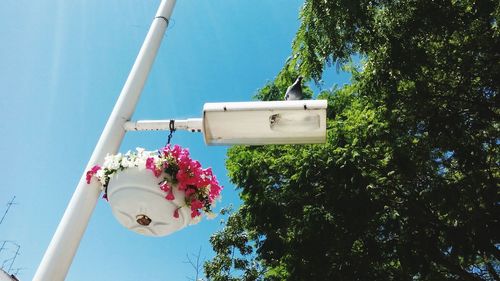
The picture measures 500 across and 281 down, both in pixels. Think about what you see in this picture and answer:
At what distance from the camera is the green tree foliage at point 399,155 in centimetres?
695

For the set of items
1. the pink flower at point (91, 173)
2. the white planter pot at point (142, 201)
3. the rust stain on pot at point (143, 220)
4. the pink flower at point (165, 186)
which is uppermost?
the pink flower at point (91, 173)

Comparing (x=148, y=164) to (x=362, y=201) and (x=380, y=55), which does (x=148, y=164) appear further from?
(x=362, y=201)

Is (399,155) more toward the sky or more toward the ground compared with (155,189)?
more toward the sky

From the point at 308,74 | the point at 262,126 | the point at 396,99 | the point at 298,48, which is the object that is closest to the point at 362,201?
the point at 396,99

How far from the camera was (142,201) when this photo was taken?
206 cm

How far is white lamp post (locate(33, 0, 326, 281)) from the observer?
1996mm

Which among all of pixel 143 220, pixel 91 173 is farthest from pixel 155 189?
pixel 91 173

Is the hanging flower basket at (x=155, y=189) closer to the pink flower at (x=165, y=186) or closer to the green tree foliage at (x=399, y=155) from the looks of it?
the pink flower at (x=165, y=186)

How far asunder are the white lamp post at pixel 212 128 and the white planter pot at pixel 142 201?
0.17 metres

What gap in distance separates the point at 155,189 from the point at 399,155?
6.95m

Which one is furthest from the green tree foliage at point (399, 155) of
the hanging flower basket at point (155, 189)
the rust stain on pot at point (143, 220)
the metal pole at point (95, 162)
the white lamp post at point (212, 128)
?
the rust stain on pot at point (143, 220)

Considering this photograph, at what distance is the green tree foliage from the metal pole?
173 inches

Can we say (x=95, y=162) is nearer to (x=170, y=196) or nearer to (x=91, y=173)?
(x=91, y=173)

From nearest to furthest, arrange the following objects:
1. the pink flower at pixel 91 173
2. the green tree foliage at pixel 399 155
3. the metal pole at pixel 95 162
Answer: the metal pole at pixel 95 162
the pink flower at pixel 91 173
the green tree foliage at pixel 399 155
